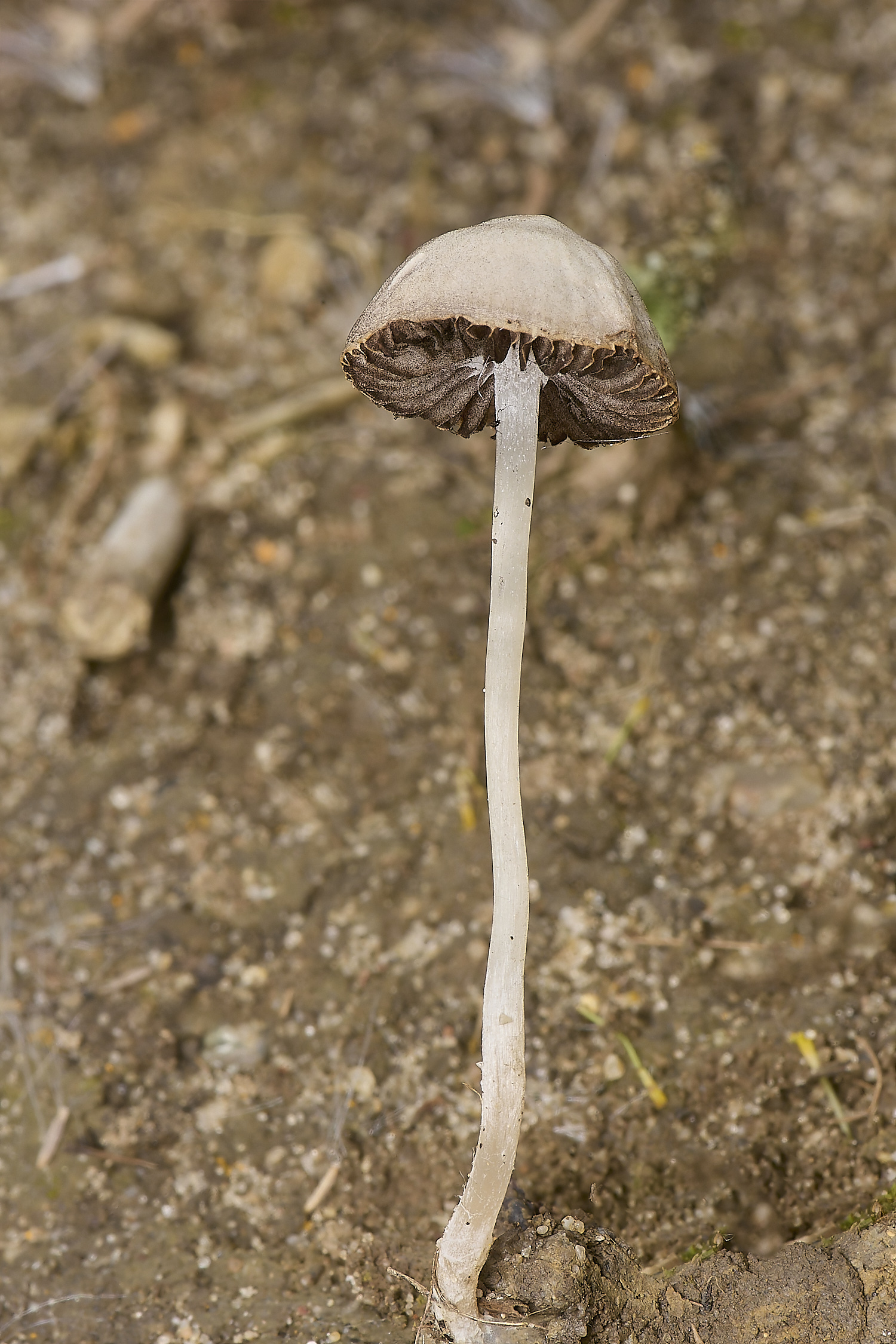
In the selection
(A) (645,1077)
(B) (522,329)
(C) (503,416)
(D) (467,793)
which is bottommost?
(A) (645,1077)

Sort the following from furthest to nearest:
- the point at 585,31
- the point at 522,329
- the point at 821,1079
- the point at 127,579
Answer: the point at 585,31
the point at 127,579
the point at 821,1079
the point at 522,329

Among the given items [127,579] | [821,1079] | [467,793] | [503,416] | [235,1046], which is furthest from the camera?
[127,579]

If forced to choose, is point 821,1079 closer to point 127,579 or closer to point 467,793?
point 467,793

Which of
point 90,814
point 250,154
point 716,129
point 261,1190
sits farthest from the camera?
point 250,154

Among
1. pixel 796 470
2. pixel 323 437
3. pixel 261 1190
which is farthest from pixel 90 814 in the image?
pixel 796 470

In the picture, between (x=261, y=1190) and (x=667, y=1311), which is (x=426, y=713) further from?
(x=667, y=1311)

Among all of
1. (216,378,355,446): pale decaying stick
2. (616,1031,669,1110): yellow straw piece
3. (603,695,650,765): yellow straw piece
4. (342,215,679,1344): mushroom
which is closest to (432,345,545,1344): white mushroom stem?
(342,215,679,1344): mushroom

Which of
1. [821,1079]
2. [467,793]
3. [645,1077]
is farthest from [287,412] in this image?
[821,1079]
